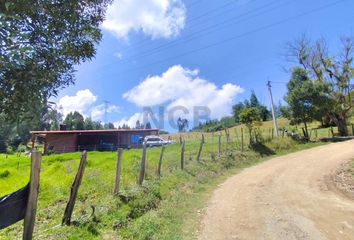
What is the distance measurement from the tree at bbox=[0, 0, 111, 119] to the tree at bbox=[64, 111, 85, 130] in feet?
245

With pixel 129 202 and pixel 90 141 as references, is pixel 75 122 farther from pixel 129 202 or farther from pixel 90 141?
pixel 129 202

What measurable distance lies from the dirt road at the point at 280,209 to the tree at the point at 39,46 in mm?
4530

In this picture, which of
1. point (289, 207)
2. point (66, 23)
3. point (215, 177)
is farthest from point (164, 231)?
point (215, 177)

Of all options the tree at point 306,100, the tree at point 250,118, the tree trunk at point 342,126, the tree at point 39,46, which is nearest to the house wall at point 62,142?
the tree at point 250,118

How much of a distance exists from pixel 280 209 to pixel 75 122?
89.2 m

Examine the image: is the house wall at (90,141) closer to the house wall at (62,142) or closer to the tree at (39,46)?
the house wall at (62,142)

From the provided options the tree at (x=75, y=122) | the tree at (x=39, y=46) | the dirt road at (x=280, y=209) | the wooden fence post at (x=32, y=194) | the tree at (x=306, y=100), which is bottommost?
the dirt road at (x=280, y=209)

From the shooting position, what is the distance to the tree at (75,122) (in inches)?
3378

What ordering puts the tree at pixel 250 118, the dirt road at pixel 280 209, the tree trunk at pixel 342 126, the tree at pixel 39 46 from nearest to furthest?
the tree at pixel 39 46 → the dirt road at pixel 280 209 → the tree at pixel 250 118 → the tree trunk at pixel 342 126

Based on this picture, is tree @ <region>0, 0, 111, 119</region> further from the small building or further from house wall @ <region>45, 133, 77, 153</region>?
house wall @ <region>45, 133, 77, 153</region>

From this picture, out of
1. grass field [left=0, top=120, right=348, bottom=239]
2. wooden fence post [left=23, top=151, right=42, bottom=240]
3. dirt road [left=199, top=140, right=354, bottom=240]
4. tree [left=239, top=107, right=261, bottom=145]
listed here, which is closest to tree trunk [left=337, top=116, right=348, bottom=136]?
tree [left=239, top=107, right=261, bottom=145]

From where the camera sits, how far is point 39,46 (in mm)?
4781

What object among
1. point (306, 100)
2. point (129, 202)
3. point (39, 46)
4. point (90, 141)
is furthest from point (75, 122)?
point (39, 46)

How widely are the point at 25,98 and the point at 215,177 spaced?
37.6 ft
